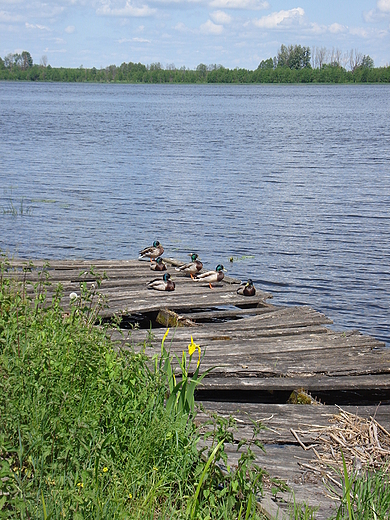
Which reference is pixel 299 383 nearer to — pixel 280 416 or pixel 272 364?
pixel 272 364

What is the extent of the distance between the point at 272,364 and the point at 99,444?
3.11m

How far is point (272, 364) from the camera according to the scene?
6129 mm

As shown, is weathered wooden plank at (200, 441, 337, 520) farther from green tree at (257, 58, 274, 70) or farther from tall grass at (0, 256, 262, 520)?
green tree at (257, 58, 274, 70)

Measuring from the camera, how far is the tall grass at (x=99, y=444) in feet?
10.5

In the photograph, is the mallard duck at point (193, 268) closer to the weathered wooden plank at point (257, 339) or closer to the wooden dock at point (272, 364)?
→ the wooden dock at point (272, 364)

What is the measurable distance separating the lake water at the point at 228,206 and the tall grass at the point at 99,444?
7.48 metres

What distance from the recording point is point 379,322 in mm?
11508

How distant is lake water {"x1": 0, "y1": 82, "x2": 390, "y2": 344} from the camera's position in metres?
14.2

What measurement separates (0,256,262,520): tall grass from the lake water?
7485 millimetres

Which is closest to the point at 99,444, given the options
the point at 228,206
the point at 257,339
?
the point at 257,339

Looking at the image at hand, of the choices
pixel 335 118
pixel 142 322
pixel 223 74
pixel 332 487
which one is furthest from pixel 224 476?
pixel 223 74

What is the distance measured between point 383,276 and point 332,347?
7743 millimetres

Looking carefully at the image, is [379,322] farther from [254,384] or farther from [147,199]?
[147,199]

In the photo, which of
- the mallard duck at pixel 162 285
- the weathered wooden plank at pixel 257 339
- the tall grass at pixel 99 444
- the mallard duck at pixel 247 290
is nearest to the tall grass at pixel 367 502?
the tall grass at pixel 99 444
